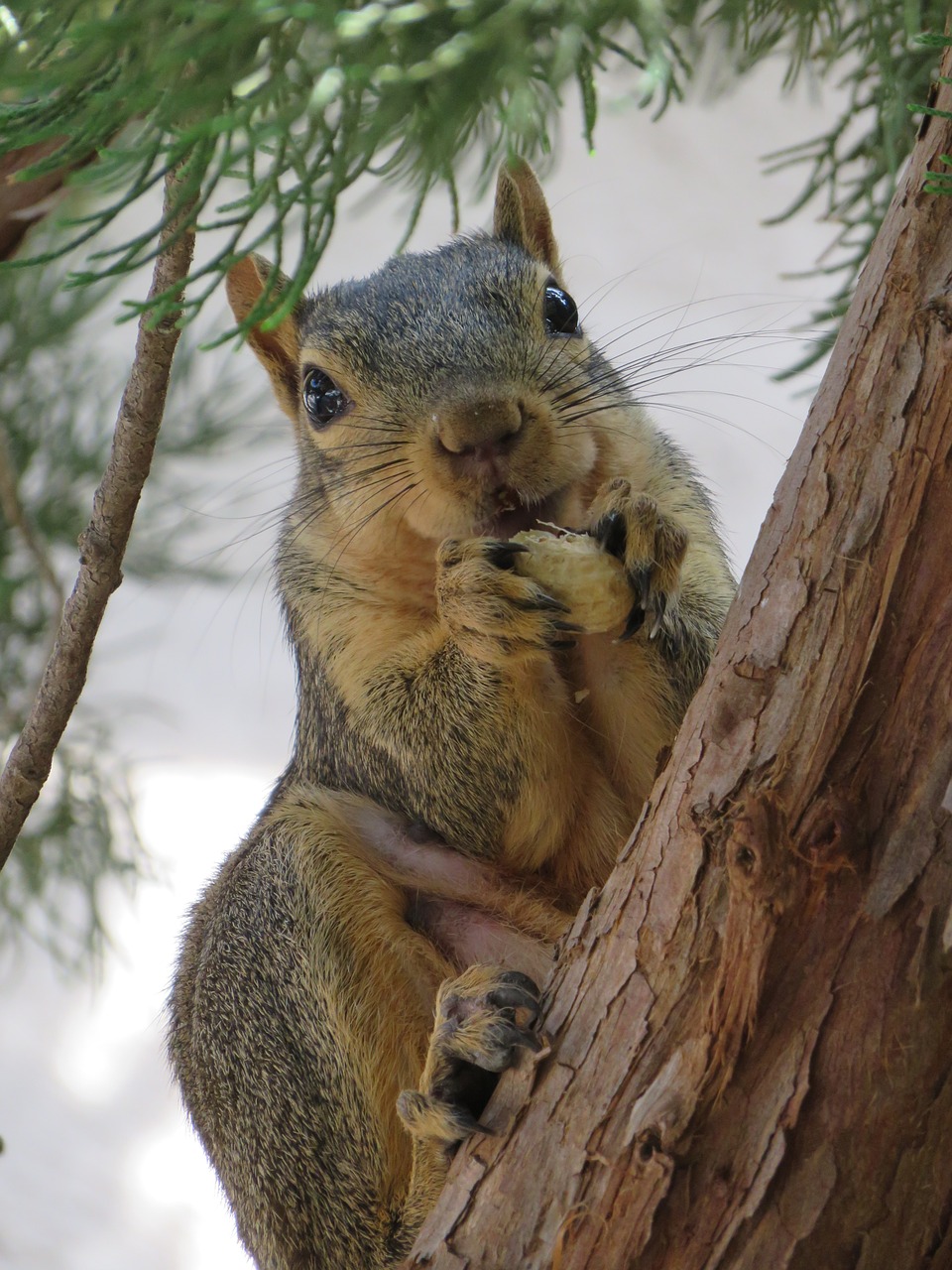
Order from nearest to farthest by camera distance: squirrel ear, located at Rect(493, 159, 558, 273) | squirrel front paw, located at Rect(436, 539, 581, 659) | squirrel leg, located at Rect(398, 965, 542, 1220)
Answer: squirrel leg, located at Rect(398, 965, 542, 1220)
squirrel front paw, located at Rect(436, 539, 581, 659)
squirrel ear, located at Rect(493, 159, 558, 273)

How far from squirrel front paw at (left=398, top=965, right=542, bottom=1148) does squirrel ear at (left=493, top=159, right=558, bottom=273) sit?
1.16 meters

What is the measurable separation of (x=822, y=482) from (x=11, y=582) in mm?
2079

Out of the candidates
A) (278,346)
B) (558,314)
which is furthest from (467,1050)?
(278,346)

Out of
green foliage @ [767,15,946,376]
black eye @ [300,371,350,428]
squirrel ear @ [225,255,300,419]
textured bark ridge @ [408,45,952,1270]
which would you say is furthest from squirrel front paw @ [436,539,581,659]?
squirrel ear @ [225,255,300,419]

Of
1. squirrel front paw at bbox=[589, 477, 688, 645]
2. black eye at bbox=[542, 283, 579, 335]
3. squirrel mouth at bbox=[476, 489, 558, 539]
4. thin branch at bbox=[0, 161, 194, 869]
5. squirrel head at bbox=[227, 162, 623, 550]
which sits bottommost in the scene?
thin branch at bbox=[0, 161, 194, 869]

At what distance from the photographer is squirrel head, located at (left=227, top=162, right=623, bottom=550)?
1.51 meters

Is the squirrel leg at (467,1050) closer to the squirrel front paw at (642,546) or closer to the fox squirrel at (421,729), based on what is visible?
the fox squirrel at (421,729)

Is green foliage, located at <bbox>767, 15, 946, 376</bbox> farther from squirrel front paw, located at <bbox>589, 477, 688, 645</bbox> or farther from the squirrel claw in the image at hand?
the squirrel claw

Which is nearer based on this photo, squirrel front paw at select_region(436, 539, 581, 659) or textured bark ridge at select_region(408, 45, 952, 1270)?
textured bark ridge at select_region(408, 45, 952, 1270)

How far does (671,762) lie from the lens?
116 centimetres

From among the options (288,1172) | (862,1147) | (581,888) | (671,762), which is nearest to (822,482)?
(671,762)

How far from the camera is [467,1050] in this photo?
125cm

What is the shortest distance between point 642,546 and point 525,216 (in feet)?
2.81

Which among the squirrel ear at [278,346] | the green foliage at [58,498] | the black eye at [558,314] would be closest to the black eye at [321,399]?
the squirrel ear at [278,346]
